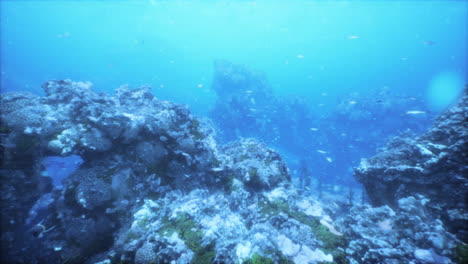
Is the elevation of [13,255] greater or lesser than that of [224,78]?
lesser

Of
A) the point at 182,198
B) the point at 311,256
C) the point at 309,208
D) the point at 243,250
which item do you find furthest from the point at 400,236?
the point at 182,198

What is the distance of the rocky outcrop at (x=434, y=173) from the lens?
4.56 metres

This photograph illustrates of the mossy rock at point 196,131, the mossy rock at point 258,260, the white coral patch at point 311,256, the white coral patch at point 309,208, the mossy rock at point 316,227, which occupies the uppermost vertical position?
the mossy rock at point 196,131

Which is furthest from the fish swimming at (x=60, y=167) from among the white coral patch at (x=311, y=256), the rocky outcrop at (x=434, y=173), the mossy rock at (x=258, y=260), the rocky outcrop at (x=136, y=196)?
the rocky outcrop at (x=434, y=173)

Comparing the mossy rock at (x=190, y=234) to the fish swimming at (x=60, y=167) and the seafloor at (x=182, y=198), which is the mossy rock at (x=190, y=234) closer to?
the seafloor at (x=182, y=198)

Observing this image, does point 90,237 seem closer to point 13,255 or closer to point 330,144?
point 13,255

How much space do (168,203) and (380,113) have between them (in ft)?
90.3

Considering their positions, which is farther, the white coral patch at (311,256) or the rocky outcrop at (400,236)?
the white coral patch at (311,256)

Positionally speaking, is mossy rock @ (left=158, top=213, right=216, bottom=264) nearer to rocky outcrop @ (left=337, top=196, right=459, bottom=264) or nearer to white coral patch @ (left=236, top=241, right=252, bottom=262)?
white coral patch @ (left=236, top=241, right=252, bottom=262)

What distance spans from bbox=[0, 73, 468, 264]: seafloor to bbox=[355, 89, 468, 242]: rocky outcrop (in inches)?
1.1

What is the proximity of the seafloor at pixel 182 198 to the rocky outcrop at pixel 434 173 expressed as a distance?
29 mm

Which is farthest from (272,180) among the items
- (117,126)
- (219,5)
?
(219,5)

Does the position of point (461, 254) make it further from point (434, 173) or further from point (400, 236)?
point (434, 173)

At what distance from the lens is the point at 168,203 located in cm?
508
